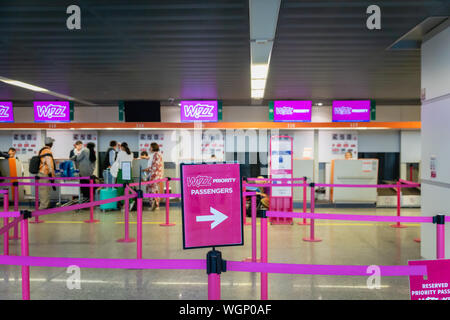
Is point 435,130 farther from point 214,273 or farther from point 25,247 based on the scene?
point 25,247

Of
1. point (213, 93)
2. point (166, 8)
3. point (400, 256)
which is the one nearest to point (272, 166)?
point (213, 93)

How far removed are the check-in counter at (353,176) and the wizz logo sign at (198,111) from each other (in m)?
4.14

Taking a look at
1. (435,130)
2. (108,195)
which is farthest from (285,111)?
(435,130)

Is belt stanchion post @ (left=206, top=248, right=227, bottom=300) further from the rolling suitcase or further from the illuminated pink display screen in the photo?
the illuminated pink display screen

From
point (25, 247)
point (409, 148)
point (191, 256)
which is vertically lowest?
point (191, 256)

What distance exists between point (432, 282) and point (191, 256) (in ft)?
12.7

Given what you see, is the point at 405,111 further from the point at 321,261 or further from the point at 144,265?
the point at 144,265

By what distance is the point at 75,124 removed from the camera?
11703 mm

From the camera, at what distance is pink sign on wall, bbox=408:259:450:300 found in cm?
245

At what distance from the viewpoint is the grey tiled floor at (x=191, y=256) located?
13.8ft

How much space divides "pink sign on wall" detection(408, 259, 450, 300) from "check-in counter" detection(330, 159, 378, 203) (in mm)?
9029

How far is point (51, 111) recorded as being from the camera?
10.7 meters

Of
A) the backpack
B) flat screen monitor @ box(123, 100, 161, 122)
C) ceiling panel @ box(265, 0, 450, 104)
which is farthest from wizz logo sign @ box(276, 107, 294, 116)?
the backpack
